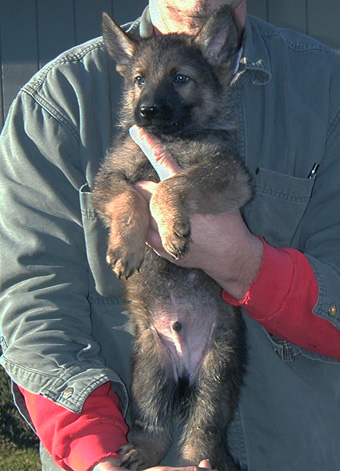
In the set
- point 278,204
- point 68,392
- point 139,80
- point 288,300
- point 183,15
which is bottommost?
point 68,392

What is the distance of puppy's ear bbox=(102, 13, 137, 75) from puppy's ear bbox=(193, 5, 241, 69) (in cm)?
36

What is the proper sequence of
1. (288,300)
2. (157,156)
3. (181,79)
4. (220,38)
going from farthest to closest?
(181,79)
(220,38)
(157,156)
(288,300)

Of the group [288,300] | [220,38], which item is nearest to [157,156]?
[220,38]

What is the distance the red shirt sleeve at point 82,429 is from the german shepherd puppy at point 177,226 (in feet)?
0.34

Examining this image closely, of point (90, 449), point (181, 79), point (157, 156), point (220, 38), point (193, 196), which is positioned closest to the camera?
point (90, 449)

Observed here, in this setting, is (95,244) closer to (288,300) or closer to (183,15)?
(288,300)

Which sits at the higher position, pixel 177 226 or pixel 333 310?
pixel 177 226

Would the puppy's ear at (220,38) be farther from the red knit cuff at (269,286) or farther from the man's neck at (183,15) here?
the red knit cuff at (269,286)

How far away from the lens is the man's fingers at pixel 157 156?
10.0 ft

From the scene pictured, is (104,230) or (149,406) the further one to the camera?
(104,230)

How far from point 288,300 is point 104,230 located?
85 centimetres

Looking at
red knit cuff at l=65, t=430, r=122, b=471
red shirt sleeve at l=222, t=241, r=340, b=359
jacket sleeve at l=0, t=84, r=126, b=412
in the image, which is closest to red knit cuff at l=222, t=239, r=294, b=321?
red shirt sleeve at l=222, t=241, r=340, b=359

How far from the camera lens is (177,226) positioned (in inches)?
109

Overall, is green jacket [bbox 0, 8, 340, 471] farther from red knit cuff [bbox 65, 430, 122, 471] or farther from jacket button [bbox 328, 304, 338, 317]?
red knit cuff [bbox 65, 430, 122, 471]
